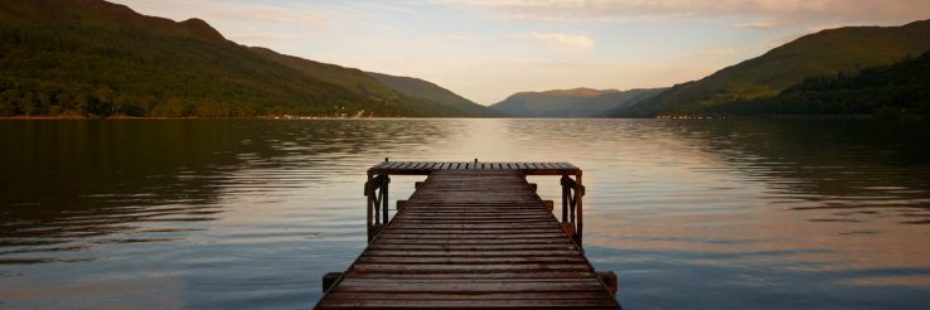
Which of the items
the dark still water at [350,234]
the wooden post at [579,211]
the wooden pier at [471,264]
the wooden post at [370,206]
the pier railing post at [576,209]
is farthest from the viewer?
the wooden post at [370,206]

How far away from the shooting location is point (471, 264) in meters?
10.5

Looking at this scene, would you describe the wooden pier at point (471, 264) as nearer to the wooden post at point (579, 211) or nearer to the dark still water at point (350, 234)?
the wooden post at point (579, 211)

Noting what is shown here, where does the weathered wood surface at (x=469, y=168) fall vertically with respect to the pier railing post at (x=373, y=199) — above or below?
above

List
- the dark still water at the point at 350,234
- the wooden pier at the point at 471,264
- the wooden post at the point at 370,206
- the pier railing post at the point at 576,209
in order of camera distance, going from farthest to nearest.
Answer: the wooden post at the point at 370,206 < the pier railing post at the point at 576,209 < the dark still water at the point at 350,234 < the wooden pier at the point at 471,264

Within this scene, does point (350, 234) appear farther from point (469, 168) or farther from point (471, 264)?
point (471, 264)

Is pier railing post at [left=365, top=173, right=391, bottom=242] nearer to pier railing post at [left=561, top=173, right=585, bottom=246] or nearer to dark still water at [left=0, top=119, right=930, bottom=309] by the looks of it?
dark still water at [left=0, top=119, right=930, bottom=309]

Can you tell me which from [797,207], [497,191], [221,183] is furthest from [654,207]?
[221,183]

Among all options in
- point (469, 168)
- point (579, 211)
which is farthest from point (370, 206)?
point (469, 168)

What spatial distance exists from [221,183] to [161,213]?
9843 mm

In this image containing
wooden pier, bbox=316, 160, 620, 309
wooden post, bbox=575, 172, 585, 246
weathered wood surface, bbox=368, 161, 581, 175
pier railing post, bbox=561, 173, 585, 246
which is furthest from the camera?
weathered wood surface, bbox=368, 161, 581, 175

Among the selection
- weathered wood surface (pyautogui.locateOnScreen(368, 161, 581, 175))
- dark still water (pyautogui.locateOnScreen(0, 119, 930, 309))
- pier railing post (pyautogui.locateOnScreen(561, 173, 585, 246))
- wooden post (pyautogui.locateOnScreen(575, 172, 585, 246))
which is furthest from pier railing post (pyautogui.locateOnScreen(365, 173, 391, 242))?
wooden post (pyautogui.locateOnScreen(575, 172, 585, 246))

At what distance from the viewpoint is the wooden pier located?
27.9 ft

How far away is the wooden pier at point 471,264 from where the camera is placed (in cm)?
Result: 849

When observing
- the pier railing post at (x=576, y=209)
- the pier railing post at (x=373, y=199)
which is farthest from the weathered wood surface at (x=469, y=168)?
the pier railing post at (x=576, y=209)
